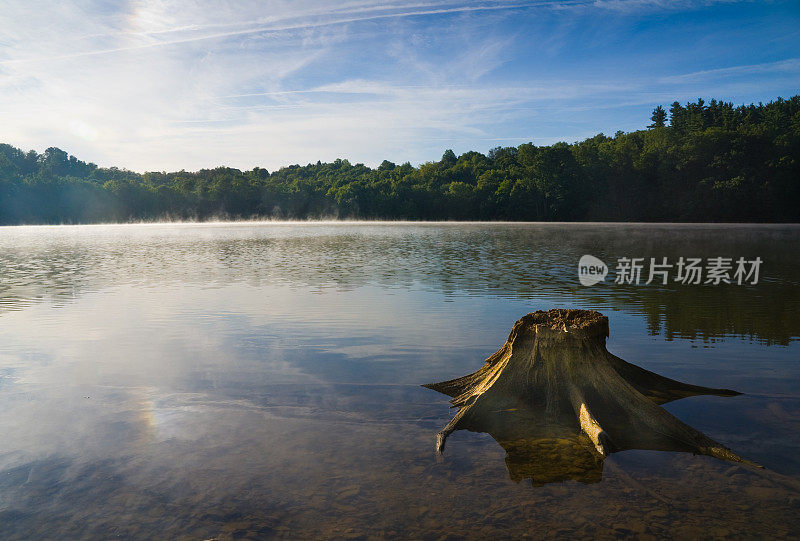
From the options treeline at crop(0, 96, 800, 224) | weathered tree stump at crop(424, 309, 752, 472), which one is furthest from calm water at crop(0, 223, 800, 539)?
treeline at crop(0, 96, 800, 224)

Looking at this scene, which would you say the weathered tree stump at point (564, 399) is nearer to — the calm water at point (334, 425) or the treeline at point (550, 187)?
the calm water at point (334, 425)

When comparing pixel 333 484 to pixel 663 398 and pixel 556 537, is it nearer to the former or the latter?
pixel 556 537

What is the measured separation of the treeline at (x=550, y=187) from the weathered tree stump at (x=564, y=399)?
4209 inches

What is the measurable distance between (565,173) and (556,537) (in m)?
121

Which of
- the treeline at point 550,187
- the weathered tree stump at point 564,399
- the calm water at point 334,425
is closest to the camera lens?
the calm water at point 334,425

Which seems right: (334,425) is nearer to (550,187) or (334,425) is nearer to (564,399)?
(564,399)

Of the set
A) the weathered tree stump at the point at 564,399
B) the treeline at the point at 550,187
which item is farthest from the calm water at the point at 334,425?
the treeline at the point at 550,187

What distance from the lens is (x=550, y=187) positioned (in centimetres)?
11925

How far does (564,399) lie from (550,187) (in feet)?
385

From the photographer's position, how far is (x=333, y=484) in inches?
212

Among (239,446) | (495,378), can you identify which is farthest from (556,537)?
(239,446)

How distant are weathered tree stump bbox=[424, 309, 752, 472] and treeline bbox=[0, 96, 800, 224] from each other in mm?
106919

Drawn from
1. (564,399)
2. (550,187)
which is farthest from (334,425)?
(550,187)

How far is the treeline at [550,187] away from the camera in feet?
328
